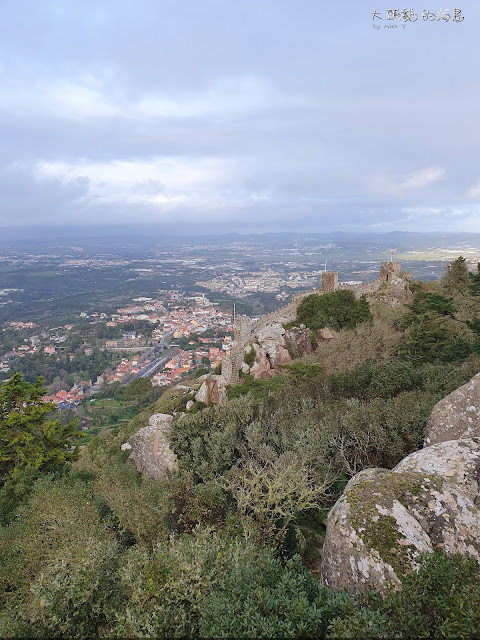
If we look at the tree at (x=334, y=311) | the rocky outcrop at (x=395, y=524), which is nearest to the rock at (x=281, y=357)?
the tree at (x=334, y=311)

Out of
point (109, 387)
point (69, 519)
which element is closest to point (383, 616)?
point (69, 519)

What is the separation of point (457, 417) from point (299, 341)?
46.1 feet

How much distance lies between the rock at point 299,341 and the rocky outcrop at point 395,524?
14856 millimetres

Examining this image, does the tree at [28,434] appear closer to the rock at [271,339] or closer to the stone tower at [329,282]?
the rock at [271,339]

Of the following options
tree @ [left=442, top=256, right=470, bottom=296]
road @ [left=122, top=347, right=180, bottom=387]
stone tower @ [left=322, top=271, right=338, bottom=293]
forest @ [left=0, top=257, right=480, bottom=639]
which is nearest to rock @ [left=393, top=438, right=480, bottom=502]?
forest @ [left=0, top=257, right=480, bottom=639]

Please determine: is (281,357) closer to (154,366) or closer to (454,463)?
(454,463)

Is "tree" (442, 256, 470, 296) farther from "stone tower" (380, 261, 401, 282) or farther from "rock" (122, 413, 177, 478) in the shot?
"rock" (122, 413, 177, 478)

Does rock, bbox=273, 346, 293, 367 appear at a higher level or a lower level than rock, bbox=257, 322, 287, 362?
lower

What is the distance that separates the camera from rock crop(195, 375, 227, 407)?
15.5 m

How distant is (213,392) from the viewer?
15.8 m

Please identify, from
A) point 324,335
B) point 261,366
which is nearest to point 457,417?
point 261,366

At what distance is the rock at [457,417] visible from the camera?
6156mm

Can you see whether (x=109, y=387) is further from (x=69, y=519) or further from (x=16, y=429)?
(x=69, y=519)

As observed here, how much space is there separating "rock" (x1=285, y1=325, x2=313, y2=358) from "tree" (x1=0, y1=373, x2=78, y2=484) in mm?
11546
